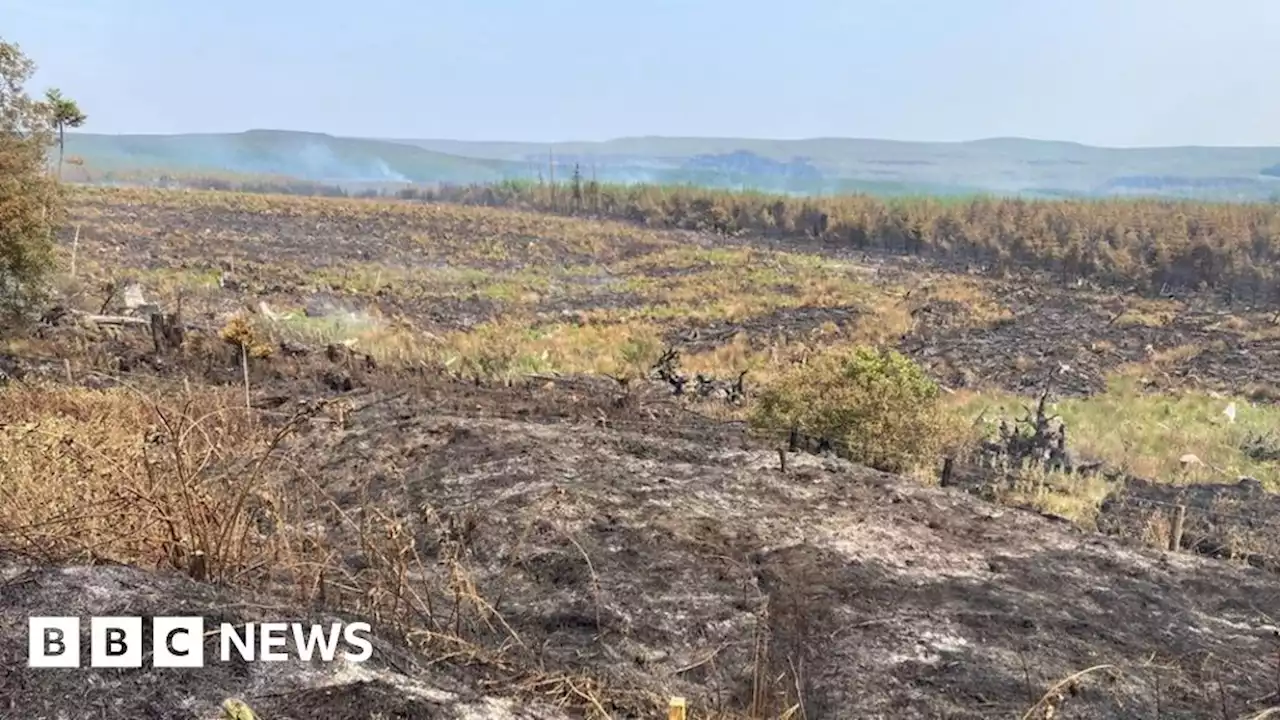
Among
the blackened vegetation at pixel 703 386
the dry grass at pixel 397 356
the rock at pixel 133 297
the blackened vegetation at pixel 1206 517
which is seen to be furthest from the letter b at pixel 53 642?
the rock at pixel 133 297

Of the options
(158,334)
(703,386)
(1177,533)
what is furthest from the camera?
(703,386)

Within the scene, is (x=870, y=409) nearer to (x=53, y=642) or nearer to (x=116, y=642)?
(x=116, y=642)

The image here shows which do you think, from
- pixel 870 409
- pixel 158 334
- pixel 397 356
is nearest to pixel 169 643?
pixel 870 409

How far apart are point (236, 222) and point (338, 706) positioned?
35.6 m

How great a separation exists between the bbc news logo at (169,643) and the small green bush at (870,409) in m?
5.72

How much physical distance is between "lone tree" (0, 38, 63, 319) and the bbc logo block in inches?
300

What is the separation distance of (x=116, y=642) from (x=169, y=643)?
0.16 m

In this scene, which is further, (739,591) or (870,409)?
(870,409)

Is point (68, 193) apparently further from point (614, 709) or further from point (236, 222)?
point (236, 222)

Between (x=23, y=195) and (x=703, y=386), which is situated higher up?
(x=23, y=195)

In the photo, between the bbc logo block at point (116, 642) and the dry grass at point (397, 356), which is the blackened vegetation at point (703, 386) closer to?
the dry grass at point (397, 356)

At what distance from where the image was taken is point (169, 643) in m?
3.07

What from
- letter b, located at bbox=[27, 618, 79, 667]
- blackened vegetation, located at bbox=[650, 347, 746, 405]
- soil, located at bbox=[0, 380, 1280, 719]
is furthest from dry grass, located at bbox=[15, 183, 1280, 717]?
blackened vegetation, located at bbox=[650, 347, 746, 405]

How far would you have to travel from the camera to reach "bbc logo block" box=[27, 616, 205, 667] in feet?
9.82
